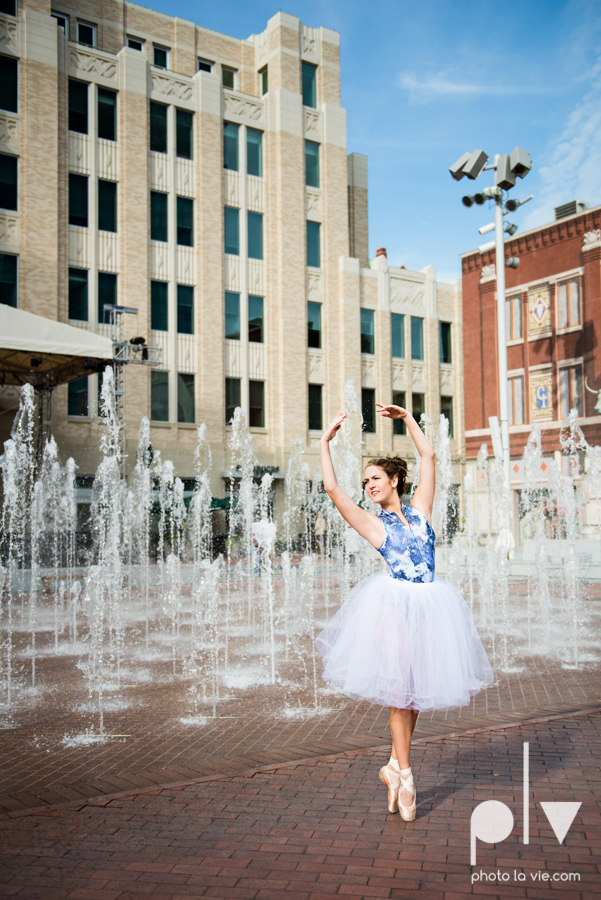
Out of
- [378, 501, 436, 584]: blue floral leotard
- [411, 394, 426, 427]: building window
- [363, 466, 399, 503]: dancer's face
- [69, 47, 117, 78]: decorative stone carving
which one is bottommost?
[378, 501, 436, 584]: blue floral leotard

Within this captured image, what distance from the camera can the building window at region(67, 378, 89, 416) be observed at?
89.4 ft

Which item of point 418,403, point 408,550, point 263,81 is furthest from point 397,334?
point 408,550

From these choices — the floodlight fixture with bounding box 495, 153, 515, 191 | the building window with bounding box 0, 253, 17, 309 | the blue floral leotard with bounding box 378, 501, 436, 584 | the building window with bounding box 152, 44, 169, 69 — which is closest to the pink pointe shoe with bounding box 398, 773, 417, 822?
the blue floral leotard with bounding box 378, 501, 436, 584

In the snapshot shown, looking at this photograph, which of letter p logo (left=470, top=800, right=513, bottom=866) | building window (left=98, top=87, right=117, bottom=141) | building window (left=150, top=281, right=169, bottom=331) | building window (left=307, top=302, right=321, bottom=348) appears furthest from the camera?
building window (left=307, top=302, right=321, bottom=348)

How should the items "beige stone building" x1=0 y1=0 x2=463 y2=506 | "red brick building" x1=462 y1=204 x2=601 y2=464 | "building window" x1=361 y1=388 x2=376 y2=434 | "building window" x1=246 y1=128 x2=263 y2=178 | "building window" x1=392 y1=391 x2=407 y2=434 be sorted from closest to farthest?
1. "beige stone building" x1=0 y1=0 x2=463 y2=506
2. "building window" x1=246 y1=128 x2=263 y2=178
3. "red brick building" x1=462 y1=204 x2=601 y2=464
4. "building window" x1=361 y1=388 x2=376 y2=434
5. "building window" x1=392 y1=391 x2=407 y2=434

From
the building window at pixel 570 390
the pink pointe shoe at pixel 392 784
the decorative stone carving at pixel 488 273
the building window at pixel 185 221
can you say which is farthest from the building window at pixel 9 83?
the pink pointe shoe at pixel 392 784

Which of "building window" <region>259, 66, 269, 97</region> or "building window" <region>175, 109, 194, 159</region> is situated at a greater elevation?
"building window" <region>259, 66, 269, 97</region>

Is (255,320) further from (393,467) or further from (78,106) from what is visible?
(393,467)

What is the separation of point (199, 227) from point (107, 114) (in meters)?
5.22

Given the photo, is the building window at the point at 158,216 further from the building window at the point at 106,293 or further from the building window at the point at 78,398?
the building window at the point at 78,398

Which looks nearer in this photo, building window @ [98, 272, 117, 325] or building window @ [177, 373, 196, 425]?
building window @ [98, 272, 117, 325]

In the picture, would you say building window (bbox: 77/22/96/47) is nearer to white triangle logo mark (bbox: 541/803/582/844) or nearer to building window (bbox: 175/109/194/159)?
building window (bbox: 175/109/194/159)

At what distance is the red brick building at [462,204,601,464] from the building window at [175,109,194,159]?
604 inches

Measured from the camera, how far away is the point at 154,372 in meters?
29.2
